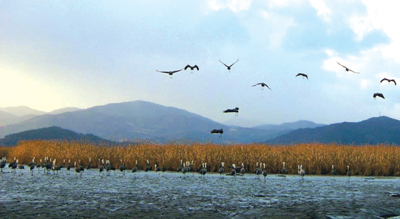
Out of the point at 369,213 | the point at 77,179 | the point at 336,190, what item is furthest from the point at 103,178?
the point at 369,213

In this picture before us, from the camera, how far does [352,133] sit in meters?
186

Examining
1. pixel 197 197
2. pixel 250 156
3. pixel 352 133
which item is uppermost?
pixel 352 133

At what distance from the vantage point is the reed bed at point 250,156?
89.9ft

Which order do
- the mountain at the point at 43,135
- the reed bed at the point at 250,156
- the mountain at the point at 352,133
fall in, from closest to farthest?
1. the reed bed at the point at 250,156
2. the mountain at the point at 43,135
3. the mountain at the point at 352,133

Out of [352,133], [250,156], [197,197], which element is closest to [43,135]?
[250,156]

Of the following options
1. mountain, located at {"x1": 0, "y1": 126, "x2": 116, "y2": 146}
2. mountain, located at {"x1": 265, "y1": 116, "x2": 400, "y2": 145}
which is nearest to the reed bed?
mountain, located at {"x1": 0, "y1": 126, "x2": 116, "y2": 146}

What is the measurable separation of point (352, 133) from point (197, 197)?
598 ft

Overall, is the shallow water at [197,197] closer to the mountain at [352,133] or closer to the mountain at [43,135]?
the mountain at [43,135]

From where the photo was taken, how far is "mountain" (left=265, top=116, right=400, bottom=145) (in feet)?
591

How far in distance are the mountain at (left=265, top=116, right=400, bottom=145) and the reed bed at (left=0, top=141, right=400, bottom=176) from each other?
148m

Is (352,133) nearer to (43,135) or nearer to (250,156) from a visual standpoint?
(43,135)

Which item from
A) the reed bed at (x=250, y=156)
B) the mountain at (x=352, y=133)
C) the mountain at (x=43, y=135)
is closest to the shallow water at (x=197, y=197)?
the reed bed at (x=250, y=156)

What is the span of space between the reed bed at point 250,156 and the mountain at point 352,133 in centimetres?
14828

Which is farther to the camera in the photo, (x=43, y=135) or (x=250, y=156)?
(x=43, y=135)
